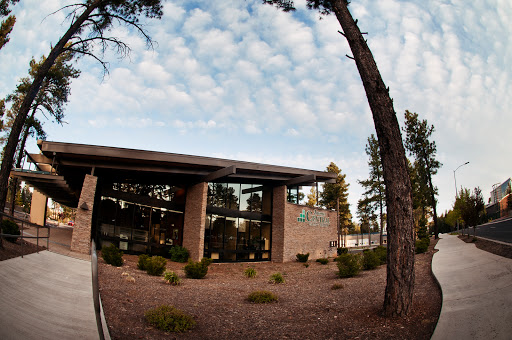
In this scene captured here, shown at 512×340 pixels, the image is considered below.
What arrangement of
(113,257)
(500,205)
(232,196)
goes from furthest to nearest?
(500,205) < (232,196) < (113,257)

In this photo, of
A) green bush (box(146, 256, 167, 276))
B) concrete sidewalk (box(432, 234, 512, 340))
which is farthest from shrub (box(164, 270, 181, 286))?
concrete sidewalk (box(432, 234, 512, 340))

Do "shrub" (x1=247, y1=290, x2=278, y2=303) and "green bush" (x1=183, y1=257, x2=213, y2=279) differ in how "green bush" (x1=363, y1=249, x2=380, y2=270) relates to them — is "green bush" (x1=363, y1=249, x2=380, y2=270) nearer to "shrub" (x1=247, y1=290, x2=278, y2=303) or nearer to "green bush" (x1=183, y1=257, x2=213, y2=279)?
"shrub" (x1=247, y1=290, x2=278, y2=303)

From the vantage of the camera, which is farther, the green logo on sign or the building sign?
the building sign

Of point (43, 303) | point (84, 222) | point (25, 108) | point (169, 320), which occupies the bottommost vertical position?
point (169, 320)

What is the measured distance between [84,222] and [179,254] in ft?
19.4

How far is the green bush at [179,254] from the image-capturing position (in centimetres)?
1727

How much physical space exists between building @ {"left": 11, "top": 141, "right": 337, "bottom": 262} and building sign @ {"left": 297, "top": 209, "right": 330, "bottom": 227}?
0.29ft

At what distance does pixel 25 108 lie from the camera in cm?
896

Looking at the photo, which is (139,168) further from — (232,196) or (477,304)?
(477,304)

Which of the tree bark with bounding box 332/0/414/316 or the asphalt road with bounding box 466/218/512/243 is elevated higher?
the tree bark with bounding box 332/0/414/316

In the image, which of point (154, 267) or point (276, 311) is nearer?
point (276, 311)

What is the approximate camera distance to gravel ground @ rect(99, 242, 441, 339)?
15.3 feet

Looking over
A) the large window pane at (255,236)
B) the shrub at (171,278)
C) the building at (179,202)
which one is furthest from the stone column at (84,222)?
the large window pane at (255,236)

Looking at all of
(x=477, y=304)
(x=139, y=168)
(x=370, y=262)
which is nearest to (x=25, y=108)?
(x=139, y=168)
